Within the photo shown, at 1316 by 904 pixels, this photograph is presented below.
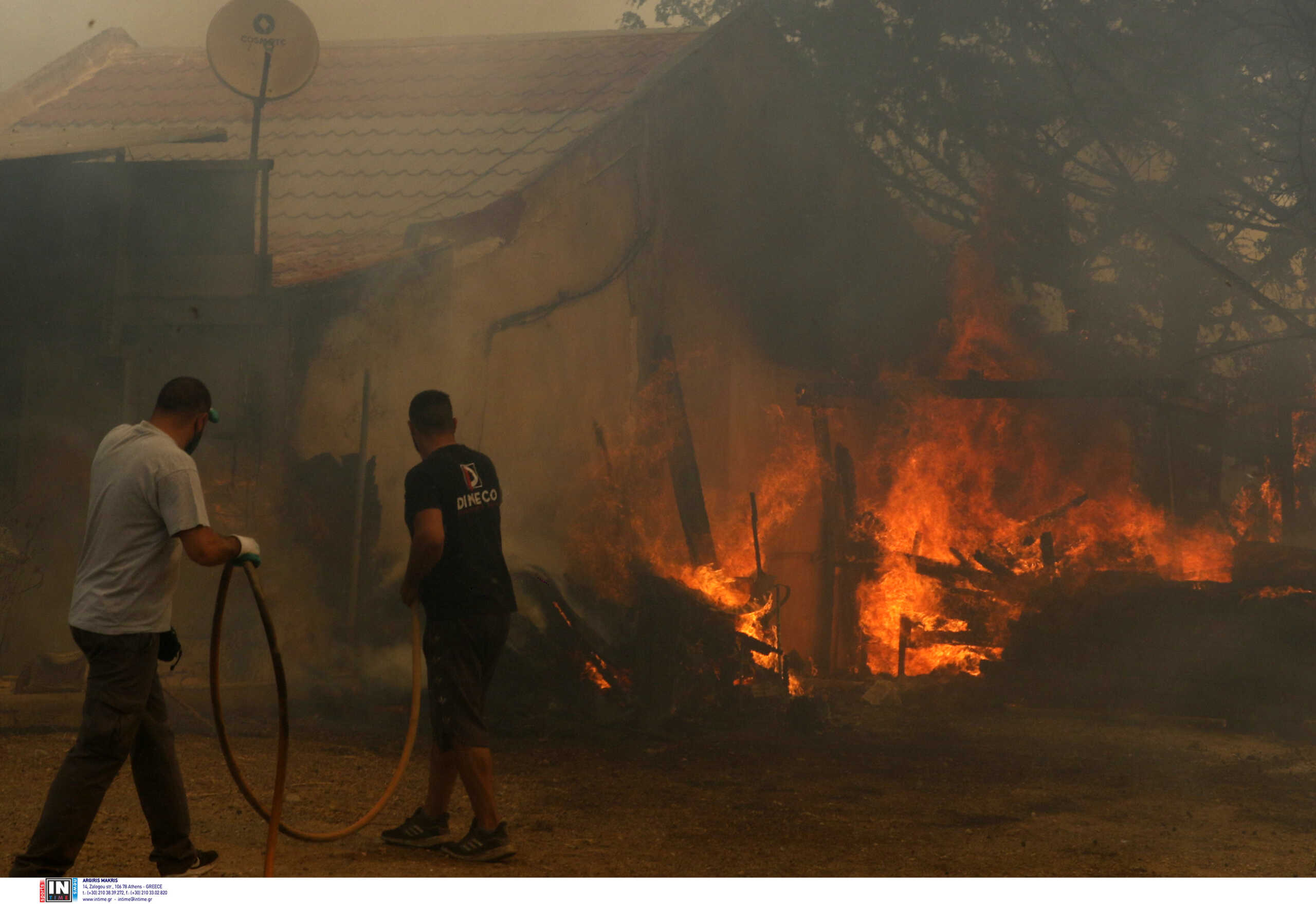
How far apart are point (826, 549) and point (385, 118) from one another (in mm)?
6363

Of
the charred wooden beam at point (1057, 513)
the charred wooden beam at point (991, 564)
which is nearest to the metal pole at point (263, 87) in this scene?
the charred wooden beam at point (991, 564)

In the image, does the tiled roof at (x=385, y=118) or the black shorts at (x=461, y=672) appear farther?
the tiled roof at (x=385, y=118)

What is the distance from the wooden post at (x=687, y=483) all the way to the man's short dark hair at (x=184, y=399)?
247 inches

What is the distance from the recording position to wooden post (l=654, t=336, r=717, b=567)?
10523mm

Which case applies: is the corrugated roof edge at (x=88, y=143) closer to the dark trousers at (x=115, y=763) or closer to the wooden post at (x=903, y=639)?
the dark trousers at (x=115, y=763)

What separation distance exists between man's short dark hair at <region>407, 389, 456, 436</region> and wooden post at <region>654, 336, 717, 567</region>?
543 cm

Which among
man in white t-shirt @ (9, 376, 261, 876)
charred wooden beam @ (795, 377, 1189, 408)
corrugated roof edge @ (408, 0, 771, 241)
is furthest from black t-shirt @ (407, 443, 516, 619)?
charred wooden beam @ (795, 377, 1189, 408)

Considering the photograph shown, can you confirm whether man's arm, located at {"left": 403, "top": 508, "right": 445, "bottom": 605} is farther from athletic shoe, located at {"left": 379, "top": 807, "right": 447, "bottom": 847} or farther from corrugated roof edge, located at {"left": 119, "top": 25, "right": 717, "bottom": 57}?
corrugated roof edge, located at {"left": 119, "top": 25, "right": 717, "bottom": 57}

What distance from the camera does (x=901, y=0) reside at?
1239cm

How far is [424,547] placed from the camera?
15.9 feet

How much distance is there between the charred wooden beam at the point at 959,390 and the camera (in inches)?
429

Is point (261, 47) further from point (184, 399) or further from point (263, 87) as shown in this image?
point (184, 399)

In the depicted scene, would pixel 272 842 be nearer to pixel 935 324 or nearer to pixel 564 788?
pixel 564 788

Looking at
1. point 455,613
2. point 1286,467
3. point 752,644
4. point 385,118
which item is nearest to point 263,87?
point 385,118
